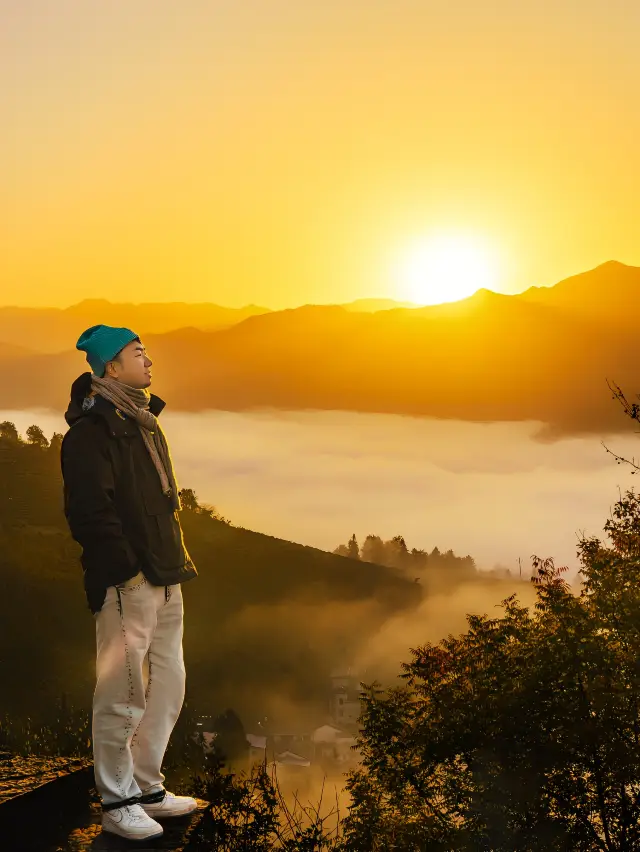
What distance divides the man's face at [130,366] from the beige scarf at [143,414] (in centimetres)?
3

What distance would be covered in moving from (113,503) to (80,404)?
0.57 metres

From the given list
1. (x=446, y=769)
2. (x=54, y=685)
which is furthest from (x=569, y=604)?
(x=54, y=685)

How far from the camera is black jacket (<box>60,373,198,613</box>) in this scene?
4.57 metres

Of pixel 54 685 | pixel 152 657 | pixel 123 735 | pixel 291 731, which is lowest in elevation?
pixel 291 731

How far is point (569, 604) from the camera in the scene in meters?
13.7

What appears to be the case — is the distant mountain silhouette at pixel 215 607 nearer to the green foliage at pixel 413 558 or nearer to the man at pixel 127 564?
the green foliage at pixel 413 558

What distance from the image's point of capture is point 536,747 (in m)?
11.7

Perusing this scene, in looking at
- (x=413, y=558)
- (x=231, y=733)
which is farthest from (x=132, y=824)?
(x=413, y=558)

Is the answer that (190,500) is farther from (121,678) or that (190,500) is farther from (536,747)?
(121,678)

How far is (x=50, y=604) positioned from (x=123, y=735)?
46.8 m

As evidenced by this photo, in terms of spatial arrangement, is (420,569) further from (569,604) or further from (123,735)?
(123,735)

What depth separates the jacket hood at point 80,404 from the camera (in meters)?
4.77

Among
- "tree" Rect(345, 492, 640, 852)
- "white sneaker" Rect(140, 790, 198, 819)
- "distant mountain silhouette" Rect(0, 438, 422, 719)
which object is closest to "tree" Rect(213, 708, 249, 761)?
"distant mountain silhouette" Rect(0, 438, 422, 719)

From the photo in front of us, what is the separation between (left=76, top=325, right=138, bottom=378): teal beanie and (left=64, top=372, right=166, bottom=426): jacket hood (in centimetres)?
8
